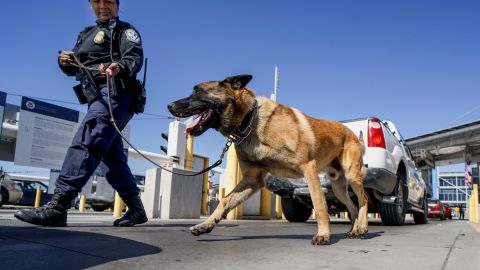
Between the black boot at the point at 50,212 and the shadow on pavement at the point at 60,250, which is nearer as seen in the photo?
the shadow on pavement at the point at 60,250

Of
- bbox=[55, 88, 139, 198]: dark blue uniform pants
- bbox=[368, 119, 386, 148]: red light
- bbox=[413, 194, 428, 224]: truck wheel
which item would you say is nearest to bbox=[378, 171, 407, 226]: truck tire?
→ bbox=[368, 119, 386, 148]: red light

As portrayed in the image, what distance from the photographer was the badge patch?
3871 mm

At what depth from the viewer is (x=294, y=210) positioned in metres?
8.42

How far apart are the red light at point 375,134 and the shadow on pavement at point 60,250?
4796 millimetres

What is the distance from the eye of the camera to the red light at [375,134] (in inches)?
251

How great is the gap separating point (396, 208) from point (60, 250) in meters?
6.46

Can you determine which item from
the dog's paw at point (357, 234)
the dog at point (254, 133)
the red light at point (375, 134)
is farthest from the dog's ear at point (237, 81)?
the red light at point (375, 134)

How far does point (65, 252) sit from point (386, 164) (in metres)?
5.52

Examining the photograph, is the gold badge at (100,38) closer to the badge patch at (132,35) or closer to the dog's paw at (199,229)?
the badge patch at (132,35)

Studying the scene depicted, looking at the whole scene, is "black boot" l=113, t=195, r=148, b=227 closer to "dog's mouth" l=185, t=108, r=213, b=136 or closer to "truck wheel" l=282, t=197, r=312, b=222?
"dog's mouth" l=185, t=108, r=213, b=136

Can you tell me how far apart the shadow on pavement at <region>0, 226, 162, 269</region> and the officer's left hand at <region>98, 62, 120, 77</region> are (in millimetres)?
1527

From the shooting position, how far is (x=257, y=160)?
3.60m

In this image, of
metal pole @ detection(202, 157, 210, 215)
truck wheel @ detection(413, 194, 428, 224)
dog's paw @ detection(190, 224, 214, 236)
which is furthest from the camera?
metal pole @ detection(202, 157, 210, 215)

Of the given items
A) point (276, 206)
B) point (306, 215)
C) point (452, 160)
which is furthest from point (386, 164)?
point (452, 160)
